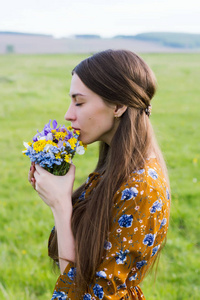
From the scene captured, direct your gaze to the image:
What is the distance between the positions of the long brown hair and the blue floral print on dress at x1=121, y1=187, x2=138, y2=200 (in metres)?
0.08

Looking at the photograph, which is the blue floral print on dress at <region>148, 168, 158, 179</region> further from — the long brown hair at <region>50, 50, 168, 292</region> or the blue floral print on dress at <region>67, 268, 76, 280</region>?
the blue floral print on dress at <region>67, 268, 76, 280</region>

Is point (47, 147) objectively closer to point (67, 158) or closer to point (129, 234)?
point (67, 158)

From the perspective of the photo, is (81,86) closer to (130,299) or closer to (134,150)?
(134,150)

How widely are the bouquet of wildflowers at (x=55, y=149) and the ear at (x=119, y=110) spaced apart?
0.81ft

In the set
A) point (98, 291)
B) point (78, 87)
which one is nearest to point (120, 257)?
point (98, 291)

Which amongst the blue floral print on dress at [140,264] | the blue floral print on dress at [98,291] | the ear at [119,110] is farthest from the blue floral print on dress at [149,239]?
the ear at [119,110]

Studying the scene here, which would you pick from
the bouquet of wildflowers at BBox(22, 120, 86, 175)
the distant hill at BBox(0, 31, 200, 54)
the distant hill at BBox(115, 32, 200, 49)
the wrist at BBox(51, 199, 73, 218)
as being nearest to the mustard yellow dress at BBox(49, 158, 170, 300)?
the wrist at BBox(51, 199, 73, 218)

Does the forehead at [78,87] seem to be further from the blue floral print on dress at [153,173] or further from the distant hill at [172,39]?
the distant hill at [172,39]

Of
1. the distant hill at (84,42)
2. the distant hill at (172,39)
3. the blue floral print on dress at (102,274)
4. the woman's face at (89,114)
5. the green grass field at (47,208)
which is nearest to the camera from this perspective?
the blue floral print on dress at (102,274)

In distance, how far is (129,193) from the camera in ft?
6.73

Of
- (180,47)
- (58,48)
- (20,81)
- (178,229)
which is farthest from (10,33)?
(178,229)

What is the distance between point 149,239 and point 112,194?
11.8 inches

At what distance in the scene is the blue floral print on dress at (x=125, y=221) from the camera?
2.02m

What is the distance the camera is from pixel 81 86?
7.34 feet
